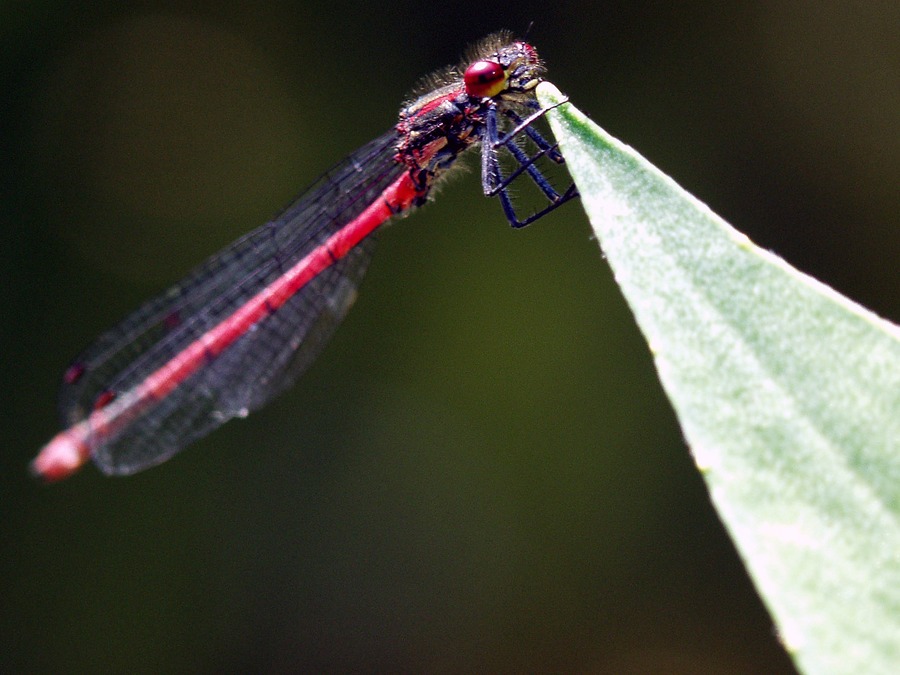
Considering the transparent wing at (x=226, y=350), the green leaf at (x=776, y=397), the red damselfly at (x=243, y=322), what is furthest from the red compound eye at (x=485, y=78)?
the green leaf at (x=776, y=397)

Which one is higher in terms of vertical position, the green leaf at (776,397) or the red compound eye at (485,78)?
the red compound eye at (485,78)

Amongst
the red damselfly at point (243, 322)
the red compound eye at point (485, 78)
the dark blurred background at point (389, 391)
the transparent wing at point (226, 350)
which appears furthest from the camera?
the dark blurred background at point (389, 391)

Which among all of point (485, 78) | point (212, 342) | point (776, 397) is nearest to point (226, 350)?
point (212, 342)

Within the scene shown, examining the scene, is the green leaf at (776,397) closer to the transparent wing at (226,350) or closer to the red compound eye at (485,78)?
the red compound eye at (485,78)

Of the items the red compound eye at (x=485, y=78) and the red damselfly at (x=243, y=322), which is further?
the red damselfly at (x=243, y=322)

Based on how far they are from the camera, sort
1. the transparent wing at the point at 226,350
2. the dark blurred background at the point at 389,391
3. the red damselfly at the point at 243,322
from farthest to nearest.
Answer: the dark blurred background at the point at 389,391
the transparent wing at the point at 226,350
the red damselfly at the point at 243,322

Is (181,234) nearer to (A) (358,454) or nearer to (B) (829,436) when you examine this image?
(A) (358,454)

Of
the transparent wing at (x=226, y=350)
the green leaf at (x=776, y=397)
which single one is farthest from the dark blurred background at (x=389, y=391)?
the green leaf at (x=776, y=397)

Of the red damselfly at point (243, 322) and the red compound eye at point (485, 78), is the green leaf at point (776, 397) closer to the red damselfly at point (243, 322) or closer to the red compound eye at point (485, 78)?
the red compound eye at point (485, 78)
